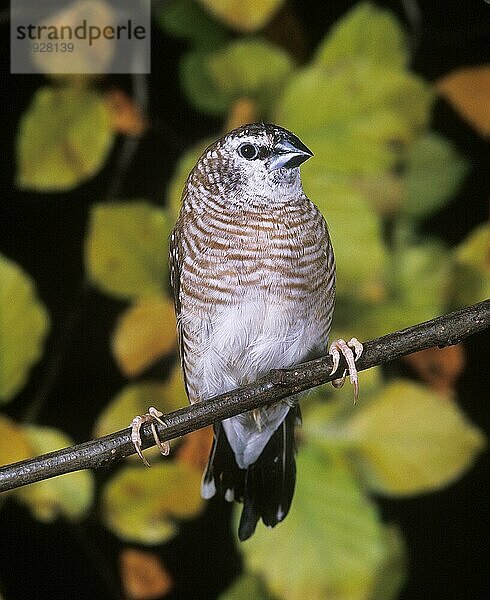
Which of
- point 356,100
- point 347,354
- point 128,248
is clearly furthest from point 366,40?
point 347,354

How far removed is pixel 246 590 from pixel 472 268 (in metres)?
0.72

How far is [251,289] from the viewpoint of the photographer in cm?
79

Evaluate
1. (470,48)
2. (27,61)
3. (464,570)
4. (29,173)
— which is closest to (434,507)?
(464,570)

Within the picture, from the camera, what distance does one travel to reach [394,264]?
1353mm

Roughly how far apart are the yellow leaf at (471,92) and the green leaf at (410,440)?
0.50 m

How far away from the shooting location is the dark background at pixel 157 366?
130 centimetres

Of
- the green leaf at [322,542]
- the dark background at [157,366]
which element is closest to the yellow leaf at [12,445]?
the dark background at [157,366]

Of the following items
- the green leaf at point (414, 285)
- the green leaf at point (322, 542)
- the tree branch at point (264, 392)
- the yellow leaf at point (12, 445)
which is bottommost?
the green leaf at point (322, 542)

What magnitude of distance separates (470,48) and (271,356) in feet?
2.68

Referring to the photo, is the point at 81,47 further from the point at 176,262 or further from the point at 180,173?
the point at 176,262

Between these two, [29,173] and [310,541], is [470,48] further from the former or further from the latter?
[310,541]

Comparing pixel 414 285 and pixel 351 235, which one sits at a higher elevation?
pixel 351 235

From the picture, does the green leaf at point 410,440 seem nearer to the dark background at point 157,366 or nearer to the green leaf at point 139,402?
the dark background at point 157,366

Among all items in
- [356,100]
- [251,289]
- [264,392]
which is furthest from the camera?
[356,100]
